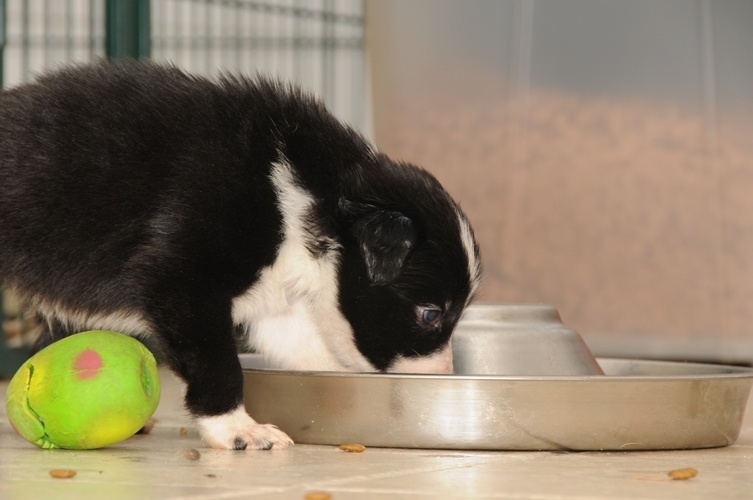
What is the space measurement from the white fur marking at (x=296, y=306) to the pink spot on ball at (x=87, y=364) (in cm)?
34

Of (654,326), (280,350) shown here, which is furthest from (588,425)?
(654,326)

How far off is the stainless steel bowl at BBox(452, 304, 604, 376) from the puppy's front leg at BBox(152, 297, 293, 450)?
595mm

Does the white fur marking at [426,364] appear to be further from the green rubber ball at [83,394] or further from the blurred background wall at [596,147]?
the blurred background wall at [596,147]

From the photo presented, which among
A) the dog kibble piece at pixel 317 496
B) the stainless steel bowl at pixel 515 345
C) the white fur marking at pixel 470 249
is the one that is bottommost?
the stainless steel bowl at pixel 515 345

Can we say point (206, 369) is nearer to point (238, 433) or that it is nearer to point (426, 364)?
point (238, 433)

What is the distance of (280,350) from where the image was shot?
2.99m

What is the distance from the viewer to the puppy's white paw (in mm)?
2434

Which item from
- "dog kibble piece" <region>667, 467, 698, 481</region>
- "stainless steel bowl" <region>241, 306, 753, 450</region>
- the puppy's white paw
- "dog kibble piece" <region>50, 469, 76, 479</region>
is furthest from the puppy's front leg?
"dog kibble piece" <region>667, 467, 698, 481</region>

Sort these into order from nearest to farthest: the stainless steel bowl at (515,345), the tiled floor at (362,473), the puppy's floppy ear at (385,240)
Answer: the tiled floor at (362,473) < the puppy's floppy ear at (385,240) < the stainless steel bowl at (515,345)

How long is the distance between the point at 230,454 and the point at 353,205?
61 centimetres

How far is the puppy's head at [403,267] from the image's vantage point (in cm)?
258

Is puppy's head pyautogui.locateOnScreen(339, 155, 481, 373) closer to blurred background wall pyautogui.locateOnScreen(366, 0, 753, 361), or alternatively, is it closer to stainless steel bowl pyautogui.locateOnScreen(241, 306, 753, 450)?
stainless steel bowl pyautogui.locateOnScreen(241, 306, 753, 450)

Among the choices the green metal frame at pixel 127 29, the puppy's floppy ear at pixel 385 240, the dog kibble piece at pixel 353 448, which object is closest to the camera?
the dog kibble piece at pixel 353 448

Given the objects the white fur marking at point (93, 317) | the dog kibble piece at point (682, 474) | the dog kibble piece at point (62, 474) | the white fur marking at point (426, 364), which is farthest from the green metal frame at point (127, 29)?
the dog kibble piece at point (682, 474)
